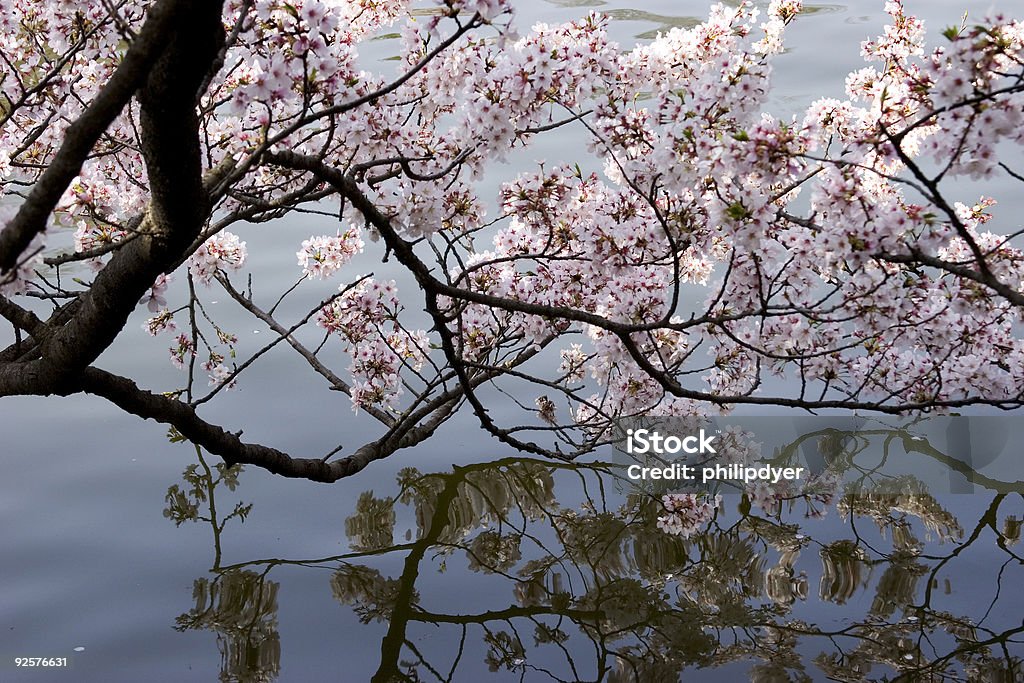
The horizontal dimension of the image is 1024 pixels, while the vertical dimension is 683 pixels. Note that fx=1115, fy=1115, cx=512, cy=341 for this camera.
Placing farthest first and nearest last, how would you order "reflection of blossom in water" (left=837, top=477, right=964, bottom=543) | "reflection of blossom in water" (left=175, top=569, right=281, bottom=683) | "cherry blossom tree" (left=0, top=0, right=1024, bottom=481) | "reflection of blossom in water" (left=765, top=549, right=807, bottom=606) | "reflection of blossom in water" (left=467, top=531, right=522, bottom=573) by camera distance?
"reflection of blossom in water" (left=837, top=477, right=964, bottom=543) → "reflection of blossom in water" (left=467, top=531, right=522, bottom=573) → "reflection of blossom in water" (left=765, top=549, right=807, bottom=606) → "reflection of blossom in water" (left=175, top=569, right=281, bottom=683) → "cherry blossom tree" (left=0, top=0, right=1024, bottom=481)

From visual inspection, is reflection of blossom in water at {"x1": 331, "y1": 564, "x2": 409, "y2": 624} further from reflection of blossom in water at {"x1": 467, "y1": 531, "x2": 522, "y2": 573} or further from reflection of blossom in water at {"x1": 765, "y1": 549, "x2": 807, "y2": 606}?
reflection of blossom in water at {"x1": 765, "y1": 549, "x2": 807, "y2": 606}

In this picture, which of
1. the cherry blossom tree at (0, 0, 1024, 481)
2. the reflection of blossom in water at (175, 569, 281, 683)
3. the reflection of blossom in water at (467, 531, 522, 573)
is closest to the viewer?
the cherry blossom tree at (0, 0, 1024, 481)

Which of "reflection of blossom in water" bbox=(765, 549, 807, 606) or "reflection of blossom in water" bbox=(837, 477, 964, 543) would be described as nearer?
"reflection of blossom in water" bbox=(765, 549, 807, 606)

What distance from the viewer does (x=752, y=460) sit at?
4.13 metres

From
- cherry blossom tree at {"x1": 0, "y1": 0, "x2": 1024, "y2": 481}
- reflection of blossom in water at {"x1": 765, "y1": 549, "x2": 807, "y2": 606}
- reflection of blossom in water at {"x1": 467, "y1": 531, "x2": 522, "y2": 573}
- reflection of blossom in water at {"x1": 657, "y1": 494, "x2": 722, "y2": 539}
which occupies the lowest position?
reflection of blossom in water at {"x1": 765, "y1": 549, "x2": 807, "y2": 606}

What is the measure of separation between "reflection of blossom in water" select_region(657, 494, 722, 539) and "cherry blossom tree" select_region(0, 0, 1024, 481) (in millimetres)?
324

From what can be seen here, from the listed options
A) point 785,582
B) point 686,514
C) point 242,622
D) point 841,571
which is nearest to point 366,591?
point 242,622

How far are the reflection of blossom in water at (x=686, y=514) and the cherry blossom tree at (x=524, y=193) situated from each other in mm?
324

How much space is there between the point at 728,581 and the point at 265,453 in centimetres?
157

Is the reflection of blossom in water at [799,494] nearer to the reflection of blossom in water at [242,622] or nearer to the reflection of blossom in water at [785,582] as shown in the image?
the reflection of blossom in water at [785,582]

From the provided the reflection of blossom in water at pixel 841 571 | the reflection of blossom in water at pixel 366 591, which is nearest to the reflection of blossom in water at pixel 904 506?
the reflection of blossom in water at pixel 841 571

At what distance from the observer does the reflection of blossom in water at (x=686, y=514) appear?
3.99 metres

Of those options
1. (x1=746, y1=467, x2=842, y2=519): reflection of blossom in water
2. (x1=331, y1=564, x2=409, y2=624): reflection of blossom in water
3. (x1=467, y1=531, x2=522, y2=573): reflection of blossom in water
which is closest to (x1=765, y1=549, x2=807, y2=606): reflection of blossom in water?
(x1=746, y1=467, x2=842, y2=519): reflection of blossom in water

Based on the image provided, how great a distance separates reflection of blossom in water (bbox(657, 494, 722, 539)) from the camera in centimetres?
399
